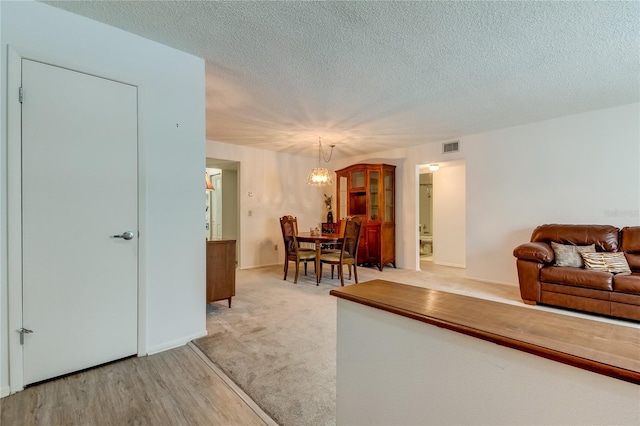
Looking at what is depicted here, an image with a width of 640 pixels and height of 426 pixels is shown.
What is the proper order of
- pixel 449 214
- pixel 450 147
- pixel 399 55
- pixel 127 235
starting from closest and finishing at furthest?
1. pixel 127 235
2. pixel 399 55
3. pixel 450 147
4. pixel 449 214

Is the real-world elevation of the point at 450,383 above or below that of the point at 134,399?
above

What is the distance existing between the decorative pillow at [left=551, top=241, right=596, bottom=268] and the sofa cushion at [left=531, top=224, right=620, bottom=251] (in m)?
0.10

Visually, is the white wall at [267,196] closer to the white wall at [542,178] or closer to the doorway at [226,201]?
the doorway at [226,201]

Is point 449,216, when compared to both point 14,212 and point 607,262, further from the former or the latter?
point 14,212

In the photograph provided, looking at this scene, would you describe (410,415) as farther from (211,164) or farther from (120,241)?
(211,164)

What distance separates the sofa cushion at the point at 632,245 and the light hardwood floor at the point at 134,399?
4.14 metres

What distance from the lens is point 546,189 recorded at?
411 cm

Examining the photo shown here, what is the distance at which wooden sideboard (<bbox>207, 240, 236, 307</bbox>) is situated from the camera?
309cm

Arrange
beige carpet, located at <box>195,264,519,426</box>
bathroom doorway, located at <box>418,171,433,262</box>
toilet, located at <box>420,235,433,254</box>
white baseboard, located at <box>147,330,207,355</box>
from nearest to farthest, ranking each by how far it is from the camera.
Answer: beige carpet, located at <box>195,264,519,426</box>
white baseboard, located at <box>147,330,207,355</box>
toilet, located at <box>420,235,433,254</box>
bathroom doorway, located at <box>418,171,433,262</box>

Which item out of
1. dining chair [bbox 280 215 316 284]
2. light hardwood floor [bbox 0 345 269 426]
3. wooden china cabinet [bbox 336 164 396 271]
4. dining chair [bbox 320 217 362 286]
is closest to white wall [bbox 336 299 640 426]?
light hardwood floor [bbox 0 345 269 426]

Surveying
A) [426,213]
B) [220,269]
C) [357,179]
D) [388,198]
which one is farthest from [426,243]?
[220,269]

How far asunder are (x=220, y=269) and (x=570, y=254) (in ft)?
12.9

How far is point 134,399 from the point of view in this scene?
171cm

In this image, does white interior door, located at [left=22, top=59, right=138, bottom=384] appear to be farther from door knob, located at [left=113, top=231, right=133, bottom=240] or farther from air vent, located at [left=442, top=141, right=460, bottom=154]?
A: air vent, located at [left=442, top=141, right=460, bottom=154]
